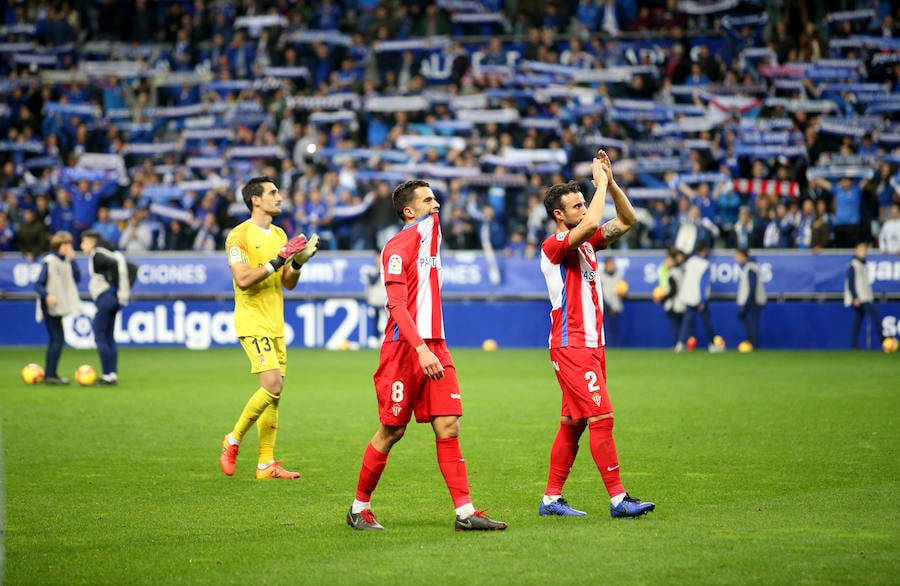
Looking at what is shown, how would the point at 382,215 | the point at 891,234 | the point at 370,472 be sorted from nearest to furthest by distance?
the point at 370,472 → the point at 891,234 → the point at 382,215

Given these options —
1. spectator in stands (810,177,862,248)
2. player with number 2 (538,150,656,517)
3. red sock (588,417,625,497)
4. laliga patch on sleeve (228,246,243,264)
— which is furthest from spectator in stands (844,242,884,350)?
red sock (588,417,625,497)

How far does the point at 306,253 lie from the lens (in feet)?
32.0

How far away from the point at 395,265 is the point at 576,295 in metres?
1.31

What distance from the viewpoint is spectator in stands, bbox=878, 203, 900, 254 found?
83.2ft

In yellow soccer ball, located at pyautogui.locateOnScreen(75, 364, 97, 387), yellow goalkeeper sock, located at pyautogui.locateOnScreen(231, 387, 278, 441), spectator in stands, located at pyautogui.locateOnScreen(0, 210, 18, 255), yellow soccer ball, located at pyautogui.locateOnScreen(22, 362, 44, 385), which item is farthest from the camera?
spectator in stands, located at pyautogui.locateOnScreen(0, 210, 18, 255)

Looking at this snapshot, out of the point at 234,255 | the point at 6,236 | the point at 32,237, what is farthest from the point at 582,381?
the point at 6,236

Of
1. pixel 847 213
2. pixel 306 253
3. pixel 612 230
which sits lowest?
pixel 847 213

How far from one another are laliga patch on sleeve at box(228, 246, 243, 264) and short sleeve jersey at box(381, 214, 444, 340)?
8.87 feet

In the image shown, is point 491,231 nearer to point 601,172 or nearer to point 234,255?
point 234,255

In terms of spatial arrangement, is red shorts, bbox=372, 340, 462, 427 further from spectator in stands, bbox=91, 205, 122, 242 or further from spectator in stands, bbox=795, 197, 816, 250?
spectator in stands, bbox=91, 205, 122, 242

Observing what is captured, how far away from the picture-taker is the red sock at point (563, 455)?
8.38m

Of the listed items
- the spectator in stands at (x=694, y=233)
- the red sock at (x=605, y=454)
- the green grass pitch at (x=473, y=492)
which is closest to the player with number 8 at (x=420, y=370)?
the green grass pitch at (x=473, y=492)

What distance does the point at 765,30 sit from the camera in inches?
1236

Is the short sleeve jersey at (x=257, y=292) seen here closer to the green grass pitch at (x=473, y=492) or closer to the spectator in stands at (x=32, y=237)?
the green grass pitch at (x=473, y=492)
